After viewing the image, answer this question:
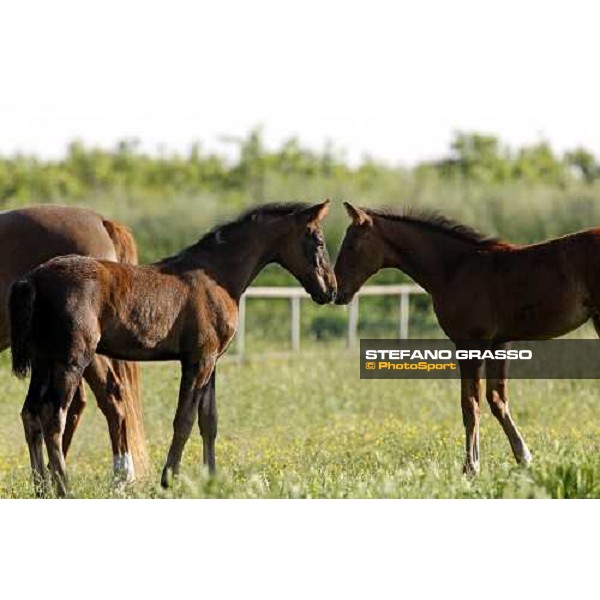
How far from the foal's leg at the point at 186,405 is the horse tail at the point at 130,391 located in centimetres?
126

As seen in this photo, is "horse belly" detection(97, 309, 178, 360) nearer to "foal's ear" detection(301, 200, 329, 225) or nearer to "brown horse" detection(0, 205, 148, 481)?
"foal's ear" detection(301, 200, 329, 225)

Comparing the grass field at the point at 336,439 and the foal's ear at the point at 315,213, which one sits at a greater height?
the foal's ear at the point at 315,213

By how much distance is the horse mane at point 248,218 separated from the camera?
883cm

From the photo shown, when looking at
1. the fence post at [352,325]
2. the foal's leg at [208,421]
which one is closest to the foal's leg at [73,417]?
the foal's leg at [208,421]

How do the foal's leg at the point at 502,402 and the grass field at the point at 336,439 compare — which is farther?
the foal's leg at the point at 502,402

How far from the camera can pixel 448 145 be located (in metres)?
24.6

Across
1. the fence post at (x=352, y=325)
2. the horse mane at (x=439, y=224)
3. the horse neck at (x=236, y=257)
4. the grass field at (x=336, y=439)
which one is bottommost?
the grass field at (x=336, y=439)

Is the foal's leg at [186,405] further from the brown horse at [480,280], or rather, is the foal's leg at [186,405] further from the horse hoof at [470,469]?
the horse hoof at [470,469]

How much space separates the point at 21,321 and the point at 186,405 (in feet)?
3.96

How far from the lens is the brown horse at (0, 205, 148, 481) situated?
31.6 feet

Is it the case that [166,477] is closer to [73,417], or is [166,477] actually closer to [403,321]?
[73,417]

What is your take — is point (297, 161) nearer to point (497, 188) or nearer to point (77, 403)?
point (497, 188)

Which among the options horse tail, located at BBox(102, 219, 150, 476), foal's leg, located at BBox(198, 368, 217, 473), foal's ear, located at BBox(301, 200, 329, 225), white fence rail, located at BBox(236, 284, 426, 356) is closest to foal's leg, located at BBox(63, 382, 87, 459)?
horse tail, located at BBox(102, 219, 150, 476)

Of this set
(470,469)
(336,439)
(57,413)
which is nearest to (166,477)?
(57,413)
